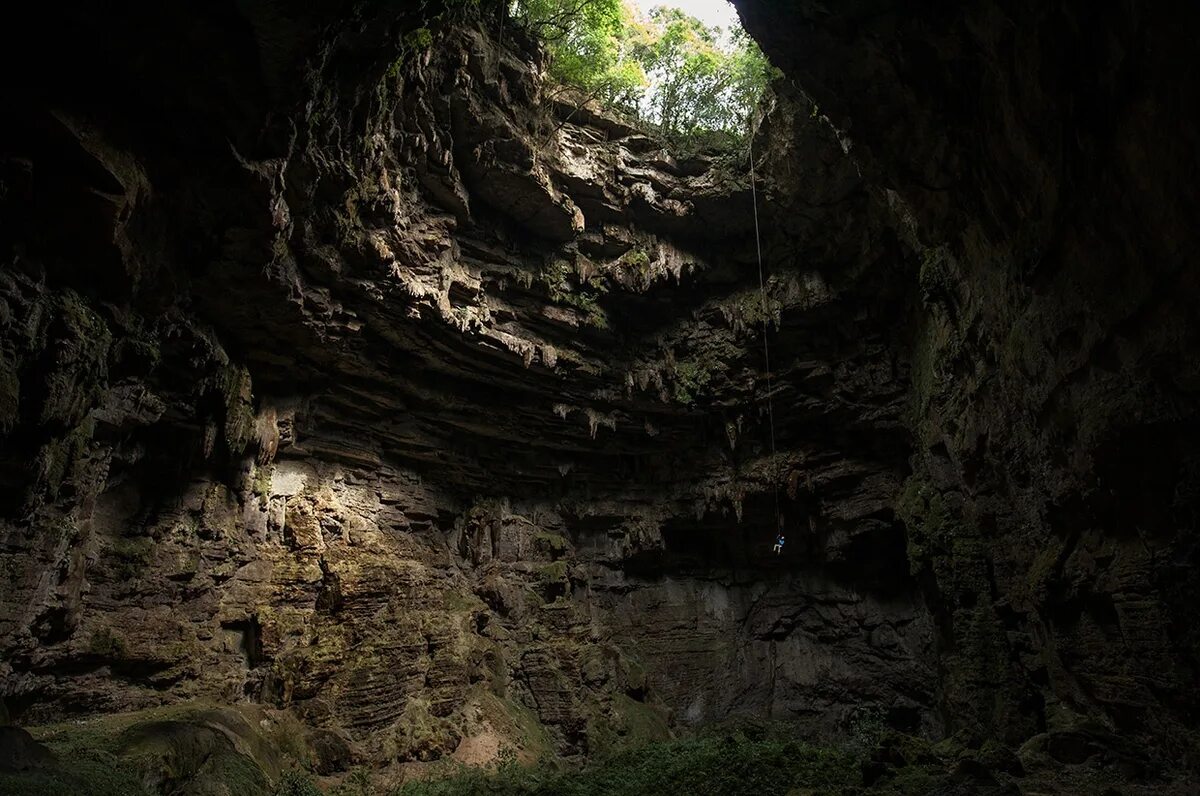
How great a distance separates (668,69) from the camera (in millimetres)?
16812

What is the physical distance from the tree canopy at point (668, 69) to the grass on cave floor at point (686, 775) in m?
13.6

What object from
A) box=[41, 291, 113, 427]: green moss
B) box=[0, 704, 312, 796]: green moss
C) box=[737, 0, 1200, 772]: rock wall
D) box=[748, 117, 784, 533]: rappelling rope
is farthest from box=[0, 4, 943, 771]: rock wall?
box=[737, 0, 1200, 772]: rock wall

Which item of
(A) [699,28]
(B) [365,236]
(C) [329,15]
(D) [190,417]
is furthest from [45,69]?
(A) [699,28]

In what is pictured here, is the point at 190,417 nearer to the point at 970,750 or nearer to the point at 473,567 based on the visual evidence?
the point at 473,567

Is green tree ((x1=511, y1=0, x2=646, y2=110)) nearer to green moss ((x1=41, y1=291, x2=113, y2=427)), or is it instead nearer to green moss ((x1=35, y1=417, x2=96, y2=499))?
green moss ((x1=41, y1=291, x2=113, y2=427))

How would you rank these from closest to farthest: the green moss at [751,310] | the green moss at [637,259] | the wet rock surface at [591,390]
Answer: the wet rock surface at [591,390] → the green moss at [751,310] → the green moss at [637,259]

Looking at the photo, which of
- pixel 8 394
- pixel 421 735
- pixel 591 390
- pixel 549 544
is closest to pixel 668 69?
pixel 591 390

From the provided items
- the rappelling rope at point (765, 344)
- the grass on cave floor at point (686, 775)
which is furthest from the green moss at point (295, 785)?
the rappelling rope at point (765, 344)

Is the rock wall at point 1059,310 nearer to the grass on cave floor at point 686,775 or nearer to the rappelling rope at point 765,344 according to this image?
the grass on cave floor at point 686,775

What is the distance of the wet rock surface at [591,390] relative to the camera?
685 centimetres

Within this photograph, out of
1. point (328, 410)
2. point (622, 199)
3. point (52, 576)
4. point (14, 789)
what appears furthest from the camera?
point (622, 199)

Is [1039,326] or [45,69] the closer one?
[45,69]

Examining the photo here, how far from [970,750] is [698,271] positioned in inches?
452

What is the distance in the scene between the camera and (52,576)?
8.74 metres
